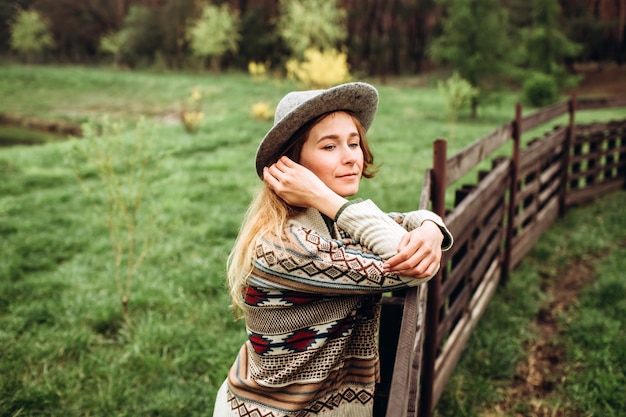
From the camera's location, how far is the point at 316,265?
127 centimetres

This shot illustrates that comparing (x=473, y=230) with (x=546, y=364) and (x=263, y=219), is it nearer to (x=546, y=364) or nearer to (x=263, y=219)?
(x=546, y=364)

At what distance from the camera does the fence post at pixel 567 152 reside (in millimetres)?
5848

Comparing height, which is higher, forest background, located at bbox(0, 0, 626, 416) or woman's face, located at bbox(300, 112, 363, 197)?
woman's face, located at bbox(300, 112, 363, 197)

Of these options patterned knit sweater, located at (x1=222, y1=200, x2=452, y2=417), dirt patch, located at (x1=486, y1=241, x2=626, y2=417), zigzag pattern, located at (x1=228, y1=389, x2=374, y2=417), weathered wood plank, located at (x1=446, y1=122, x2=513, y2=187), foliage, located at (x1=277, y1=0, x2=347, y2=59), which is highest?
foliage, located at (x1=277, y1=0, x2=347, y2=59)

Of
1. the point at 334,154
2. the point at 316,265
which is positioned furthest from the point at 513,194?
the point at 316,265

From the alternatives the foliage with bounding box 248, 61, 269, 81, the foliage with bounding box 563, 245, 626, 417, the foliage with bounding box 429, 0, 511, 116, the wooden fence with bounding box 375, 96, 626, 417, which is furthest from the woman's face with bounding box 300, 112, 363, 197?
the foliage with bounding box 248, 61, 269, 81

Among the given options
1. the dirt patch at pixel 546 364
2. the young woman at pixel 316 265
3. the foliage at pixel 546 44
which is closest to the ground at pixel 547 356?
the dirt patch at pixel 546 364

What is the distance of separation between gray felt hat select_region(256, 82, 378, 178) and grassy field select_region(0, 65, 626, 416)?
1.90 meters

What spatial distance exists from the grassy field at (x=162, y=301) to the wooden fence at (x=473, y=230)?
287mm

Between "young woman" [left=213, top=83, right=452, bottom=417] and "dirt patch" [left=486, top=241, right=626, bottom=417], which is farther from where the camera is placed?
"dirt patch" [left=486, top=241, right=626, bottom=417]

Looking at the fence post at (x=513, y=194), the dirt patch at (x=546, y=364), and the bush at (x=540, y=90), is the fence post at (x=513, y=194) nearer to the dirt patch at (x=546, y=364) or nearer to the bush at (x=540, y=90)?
the dirt patch at (x=546, y=364)

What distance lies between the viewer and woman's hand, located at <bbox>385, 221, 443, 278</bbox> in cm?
126

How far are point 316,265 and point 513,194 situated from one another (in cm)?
355

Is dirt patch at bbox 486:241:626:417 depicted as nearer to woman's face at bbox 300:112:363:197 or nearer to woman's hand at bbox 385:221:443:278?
woman's hand at bbox 385:221:443:278
